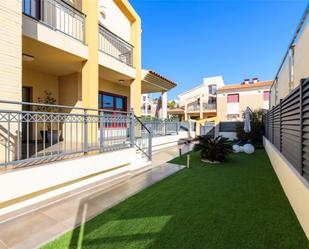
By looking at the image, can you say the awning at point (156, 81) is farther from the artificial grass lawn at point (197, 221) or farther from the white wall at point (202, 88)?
the white wall at point (202, 88)

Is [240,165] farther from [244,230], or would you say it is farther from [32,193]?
[32,193]

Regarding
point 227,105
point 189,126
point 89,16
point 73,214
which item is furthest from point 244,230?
point 227,105

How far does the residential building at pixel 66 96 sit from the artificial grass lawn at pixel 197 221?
1497 mm

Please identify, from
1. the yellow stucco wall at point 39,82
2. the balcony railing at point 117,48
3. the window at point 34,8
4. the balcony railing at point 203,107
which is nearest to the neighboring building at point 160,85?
the balcony railing at point 117,48

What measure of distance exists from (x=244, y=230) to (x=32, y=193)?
4.05 meters

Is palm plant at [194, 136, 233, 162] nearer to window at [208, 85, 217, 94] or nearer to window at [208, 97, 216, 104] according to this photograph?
window at [208, 97, 216, 104]

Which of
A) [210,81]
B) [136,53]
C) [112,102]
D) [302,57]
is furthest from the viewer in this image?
[210,81]

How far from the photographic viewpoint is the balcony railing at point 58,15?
254 inches

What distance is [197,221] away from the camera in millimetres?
3148

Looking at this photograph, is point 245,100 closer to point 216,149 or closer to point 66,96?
point 216,149

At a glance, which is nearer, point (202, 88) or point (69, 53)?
point (69, 53)

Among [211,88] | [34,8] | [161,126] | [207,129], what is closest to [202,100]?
[211,88]

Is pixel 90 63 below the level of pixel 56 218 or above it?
above

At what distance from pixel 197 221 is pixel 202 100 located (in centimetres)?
3017
